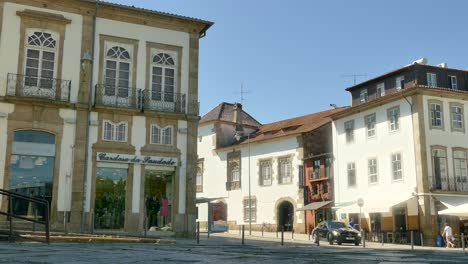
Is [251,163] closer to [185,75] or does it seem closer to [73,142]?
[185,75]

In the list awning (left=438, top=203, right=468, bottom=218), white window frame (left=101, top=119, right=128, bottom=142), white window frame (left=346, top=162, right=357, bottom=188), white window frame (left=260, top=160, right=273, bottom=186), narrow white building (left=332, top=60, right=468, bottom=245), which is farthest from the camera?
white window frame (left=260, top=160, right=273, bottom=186)

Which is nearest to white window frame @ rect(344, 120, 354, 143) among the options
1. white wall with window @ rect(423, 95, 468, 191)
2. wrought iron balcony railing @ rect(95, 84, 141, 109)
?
white wall with window @ rect(423, 95, 468, 191)

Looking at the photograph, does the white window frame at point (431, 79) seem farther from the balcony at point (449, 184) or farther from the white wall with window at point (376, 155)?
the balcony at point (449, 184)

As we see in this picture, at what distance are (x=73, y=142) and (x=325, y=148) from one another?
23.8 metres

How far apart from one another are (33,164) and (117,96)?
5056 millimetres

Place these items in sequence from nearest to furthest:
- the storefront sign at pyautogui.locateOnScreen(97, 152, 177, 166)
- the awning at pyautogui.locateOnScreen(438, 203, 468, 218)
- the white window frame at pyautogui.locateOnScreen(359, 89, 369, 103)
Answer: the storefront sign at pyautogui.locateOnScreen(97, 152, 177, 166) → the awning at pyautogui.locateOnScreen(438, 203, 468, 218) → the white window frame at pyautogui.locateOnScreen(359, 89, 369, 103)

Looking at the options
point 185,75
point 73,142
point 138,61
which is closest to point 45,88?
point 73,142

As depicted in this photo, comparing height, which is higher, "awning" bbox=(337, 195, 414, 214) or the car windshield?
"awning" bbox=(337, 195, 414, 214)

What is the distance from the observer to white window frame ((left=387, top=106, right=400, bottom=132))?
35.7 m

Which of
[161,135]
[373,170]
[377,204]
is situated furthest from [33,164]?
[373,170]

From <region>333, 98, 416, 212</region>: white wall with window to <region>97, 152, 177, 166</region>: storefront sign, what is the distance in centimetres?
1492

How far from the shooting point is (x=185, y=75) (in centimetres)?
2908

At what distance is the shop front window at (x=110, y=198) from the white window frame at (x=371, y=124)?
59.7 feet

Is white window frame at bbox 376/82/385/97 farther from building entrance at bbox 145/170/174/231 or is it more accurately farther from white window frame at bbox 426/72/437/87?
building entrance at bbox 145/170/174/231
